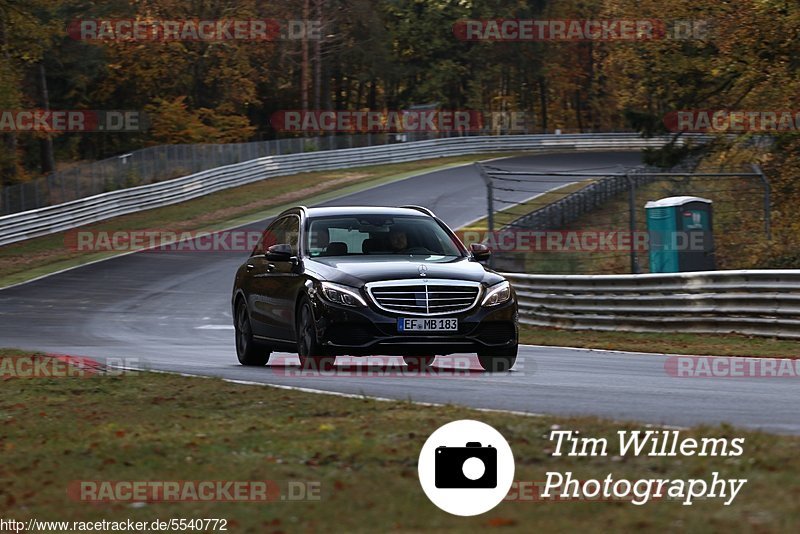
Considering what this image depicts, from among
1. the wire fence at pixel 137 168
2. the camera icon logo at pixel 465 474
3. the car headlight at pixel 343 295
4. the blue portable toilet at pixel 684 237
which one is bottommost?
the wire fence at pixel 137 168

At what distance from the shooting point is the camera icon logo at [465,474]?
6152 mm

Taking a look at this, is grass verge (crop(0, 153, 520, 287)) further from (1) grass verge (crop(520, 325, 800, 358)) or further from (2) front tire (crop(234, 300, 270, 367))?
(2) front tire (crop(234, 300, 270, 367))

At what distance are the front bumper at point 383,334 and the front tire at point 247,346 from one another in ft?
8.83

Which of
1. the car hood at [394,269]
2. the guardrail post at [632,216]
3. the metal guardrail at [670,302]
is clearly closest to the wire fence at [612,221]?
the guardrail post at [632,216]

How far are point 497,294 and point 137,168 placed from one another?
38793 millimetres

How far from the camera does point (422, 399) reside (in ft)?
34.8

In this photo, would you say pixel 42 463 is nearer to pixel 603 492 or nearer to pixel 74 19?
pixel 603 492

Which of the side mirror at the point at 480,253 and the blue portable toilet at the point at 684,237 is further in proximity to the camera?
the blue portable toilet at the point at 684,237

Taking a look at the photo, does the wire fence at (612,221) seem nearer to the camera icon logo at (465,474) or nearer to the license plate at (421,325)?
the license plate at (421,325)

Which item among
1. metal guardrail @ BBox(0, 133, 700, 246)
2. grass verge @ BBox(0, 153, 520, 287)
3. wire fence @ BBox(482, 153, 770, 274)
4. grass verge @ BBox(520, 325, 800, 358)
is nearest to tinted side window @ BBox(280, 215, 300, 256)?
wire fence @ BBox(482, 153, 770, 274)

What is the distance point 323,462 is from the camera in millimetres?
7469

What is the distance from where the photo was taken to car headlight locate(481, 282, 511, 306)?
12.9 metres

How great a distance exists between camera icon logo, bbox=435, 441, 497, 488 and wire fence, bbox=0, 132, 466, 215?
37793 millimetres

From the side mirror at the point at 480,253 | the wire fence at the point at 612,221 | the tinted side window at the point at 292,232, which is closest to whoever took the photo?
the side mirror at the point at 480,253
